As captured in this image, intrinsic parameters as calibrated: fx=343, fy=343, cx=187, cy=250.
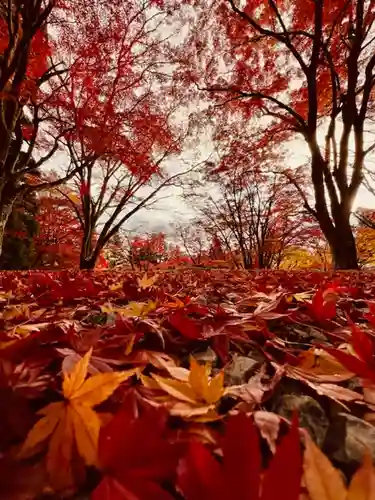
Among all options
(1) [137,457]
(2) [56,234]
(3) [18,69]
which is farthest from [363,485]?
(2) [56,234]

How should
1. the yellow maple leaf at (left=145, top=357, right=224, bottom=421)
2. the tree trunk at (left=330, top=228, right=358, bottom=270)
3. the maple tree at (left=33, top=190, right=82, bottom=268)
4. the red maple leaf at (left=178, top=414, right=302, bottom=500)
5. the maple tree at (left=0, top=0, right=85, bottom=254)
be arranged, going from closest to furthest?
the red maple leaf at (left=178, top=414, right=302, bottom=500) < the yellow maple leaf at (left=145, top=357, right=224, bottom=421) < the maple tree at (left=0, top=0, right=85, bottom=254) < the tree trunk at (left=330, top=228, right=358, bottom=270) < the maple tree at (left=33, top=190, right=82, bottom=268)

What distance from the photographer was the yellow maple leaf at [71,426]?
0.30 metres

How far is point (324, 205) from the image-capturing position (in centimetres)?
643

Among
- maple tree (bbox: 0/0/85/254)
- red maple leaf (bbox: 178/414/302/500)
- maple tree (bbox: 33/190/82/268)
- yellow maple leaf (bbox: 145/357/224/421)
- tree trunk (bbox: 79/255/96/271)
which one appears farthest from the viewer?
maple tree (bbox: 33/190/82/268)

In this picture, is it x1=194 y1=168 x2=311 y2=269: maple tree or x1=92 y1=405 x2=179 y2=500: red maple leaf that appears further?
x1=194 y1=168 x2=311 y2=269: maple tree

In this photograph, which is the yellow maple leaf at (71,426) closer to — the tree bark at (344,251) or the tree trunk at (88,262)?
the tree bark at (344,251)

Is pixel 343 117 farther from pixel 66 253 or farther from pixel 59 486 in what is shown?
pixel 66 253

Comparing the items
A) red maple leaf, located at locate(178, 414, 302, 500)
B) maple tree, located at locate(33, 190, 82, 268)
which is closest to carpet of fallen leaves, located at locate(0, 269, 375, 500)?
red maple leaf, located at locate(178, 414, 302, 500)

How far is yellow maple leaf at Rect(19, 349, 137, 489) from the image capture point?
0.30m

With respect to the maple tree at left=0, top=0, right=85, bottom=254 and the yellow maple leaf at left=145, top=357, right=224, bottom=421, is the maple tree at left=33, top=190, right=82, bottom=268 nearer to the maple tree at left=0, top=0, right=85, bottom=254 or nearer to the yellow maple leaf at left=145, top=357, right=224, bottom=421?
the maple tree at left=0, top=0, right=85, bottom=254

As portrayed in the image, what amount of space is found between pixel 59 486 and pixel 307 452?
203mm

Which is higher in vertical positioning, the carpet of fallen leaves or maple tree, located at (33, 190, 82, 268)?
maple tree, located at (33, 190, 82, 268)

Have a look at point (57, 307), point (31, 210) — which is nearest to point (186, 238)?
point (31, 210)

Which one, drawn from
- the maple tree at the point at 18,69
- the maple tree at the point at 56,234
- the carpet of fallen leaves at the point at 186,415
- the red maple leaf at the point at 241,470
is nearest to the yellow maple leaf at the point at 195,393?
the carpet of fallen leaves at the point at 186,415
